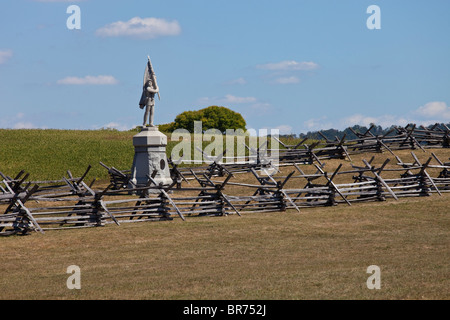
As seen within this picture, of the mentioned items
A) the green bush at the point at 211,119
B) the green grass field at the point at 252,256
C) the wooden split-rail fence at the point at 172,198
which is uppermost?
the green bush at the point at 211,119

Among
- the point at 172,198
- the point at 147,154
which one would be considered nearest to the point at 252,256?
the point at 172,198

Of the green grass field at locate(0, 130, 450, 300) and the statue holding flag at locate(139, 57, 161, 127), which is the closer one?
the green grass field at locate(0, 130, 450, 300)

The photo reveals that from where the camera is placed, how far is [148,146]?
27.2 m

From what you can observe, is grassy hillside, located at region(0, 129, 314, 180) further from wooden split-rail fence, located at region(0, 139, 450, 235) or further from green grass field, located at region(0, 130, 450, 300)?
green grass field, located at region(0, 130, 450, 300)

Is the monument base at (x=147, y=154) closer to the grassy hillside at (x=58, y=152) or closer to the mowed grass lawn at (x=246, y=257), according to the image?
the mowed grass lawn at (x=246, y=257)

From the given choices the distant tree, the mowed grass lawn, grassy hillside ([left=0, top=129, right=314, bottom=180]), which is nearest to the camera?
the mowed grass lawn

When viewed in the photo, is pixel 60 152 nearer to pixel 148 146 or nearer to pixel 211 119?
pixel 148 146

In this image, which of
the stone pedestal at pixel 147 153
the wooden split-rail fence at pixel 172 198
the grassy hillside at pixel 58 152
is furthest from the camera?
the grassy hillside at pixel 58 152

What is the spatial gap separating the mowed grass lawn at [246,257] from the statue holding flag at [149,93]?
774 centimetres

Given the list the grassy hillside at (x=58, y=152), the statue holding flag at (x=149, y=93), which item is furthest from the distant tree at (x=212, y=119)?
the statue holding flag at (x=149, y=93)

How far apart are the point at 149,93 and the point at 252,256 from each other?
554 inches

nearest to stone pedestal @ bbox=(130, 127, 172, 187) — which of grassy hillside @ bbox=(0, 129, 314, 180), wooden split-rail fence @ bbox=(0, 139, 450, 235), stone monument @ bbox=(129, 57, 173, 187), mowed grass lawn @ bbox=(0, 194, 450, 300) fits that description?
stone monument @ bbox=(129, 57, 173, 187)

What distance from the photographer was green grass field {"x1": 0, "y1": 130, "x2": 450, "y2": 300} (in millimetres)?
11273

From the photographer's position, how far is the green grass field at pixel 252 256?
37.0 feet
